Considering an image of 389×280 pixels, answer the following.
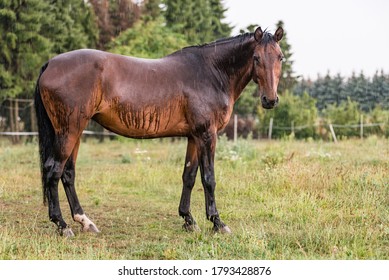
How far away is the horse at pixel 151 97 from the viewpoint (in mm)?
5762

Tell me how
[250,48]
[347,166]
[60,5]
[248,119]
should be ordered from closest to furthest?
1. [250,48]
2. [347,166]
3. [60,5]
4. [248,119]

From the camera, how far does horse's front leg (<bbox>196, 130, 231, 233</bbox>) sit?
612cm

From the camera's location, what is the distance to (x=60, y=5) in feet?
83.5

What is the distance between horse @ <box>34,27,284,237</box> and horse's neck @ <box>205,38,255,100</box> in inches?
0.5

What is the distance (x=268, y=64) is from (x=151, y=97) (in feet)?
4.84

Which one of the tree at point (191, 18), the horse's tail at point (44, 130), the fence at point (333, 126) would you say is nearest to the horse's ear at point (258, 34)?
the horse's tail at point (44, 130)

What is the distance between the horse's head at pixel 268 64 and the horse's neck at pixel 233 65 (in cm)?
33

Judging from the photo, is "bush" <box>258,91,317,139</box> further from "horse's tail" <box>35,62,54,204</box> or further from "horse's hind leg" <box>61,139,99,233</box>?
"horse's tail" <box>35,62,54,204</box>

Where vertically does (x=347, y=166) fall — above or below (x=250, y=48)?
below

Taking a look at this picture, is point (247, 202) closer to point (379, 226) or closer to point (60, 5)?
point (379, 226)

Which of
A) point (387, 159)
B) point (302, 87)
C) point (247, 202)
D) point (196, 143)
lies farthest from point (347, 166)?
point (302, 87)

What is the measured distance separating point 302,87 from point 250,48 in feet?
131

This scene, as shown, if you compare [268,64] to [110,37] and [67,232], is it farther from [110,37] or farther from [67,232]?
[110,37]

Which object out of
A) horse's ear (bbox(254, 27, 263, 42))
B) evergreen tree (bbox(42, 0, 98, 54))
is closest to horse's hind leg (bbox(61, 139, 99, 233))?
horse's ear (bbox(254, 27, 263, 42))
